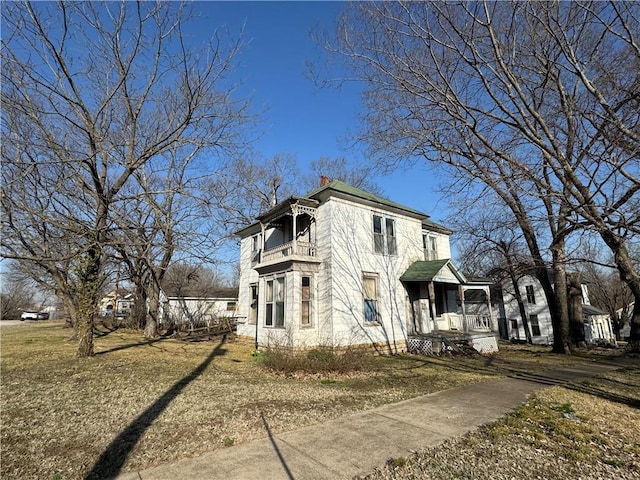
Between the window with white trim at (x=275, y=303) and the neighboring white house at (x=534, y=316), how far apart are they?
90.0ft

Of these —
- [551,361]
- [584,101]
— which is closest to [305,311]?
[551,361]

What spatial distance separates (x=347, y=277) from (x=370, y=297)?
5.80 feet

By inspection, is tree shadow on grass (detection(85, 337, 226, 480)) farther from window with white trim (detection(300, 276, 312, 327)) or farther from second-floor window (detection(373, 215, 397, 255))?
second-floor window (detection(373, 215, 397, 255))

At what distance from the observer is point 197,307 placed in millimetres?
38156

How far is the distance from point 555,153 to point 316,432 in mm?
6669

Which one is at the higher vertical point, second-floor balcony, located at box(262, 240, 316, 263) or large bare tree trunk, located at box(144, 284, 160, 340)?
second-floor balcony, located at box(262, 240, 316, 263)

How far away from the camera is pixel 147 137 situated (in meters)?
12.8

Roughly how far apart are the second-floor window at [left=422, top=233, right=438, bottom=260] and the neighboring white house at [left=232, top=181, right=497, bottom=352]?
1159 millimetres

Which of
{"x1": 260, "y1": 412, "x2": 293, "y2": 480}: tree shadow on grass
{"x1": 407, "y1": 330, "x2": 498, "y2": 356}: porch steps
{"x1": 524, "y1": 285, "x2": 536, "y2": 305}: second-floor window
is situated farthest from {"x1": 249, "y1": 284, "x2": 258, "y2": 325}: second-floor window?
{"x1": 524, "y1": 285, "x2": 536, "y2": 305}: second-floor window

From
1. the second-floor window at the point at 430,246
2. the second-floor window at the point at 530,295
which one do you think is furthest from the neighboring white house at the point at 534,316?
the second-floor window at the point at 430,246

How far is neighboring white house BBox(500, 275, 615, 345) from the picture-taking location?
33.6m

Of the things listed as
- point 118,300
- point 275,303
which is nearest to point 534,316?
point 275,303

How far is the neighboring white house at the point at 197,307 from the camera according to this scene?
36094 mm

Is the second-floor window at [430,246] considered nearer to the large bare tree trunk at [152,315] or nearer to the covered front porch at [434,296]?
the covered front porch at [434,296]
